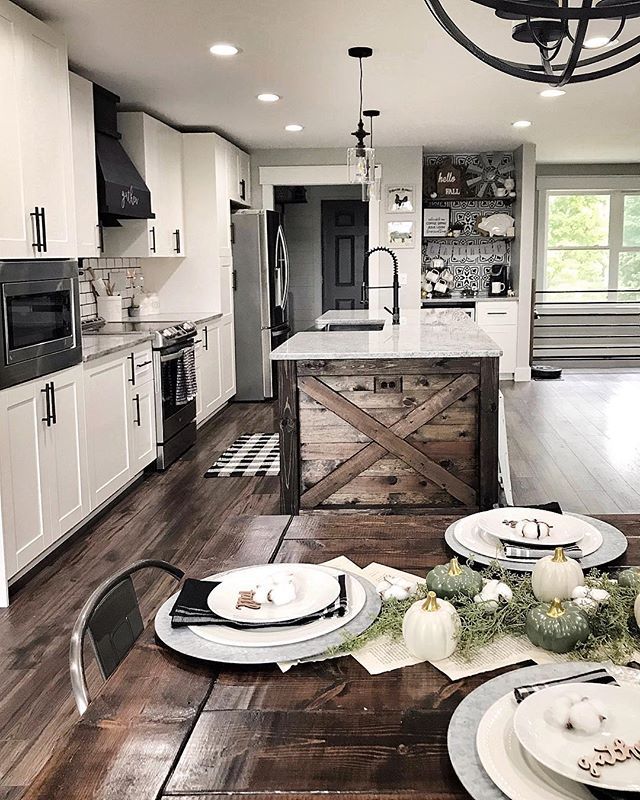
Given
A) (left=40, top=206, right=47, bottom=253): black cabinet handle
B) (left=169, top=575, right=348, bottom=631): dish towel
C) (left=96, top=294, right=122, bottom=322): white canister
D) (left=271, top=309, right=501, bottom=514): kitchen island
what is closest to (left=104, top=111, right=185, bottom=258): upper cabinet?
(left=96, top=294, right=122, bottom=322): white canister

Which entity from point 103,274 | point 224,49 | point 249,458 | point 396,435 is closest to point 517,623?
point 396,435

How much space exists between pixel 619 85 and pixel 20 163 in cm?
413

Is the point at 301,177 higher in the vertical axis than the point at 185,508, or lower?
higher

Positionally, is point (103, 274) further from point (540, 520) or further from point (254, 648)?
point (254, 648)

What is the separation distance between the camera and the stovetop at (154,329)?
5469 millimetres

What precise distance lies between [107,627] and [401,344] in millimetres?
2682

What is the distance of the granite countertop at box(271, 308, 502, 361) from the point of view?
3785mm

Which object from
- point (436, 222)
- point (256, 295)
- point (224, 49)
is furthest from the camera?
point (436, 222)

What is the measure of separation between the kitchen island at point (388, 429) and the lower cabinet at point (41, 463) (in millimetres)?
1027

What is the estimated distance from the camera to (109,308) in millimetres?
6129

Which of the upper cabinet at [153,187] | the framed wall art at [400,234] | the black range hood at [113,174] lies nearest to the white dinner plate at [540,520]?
the black range hood at [113,174]

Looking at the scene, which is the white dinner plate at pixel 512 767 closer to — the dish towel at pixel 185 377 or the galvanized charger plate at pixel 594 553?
the galvanized charger plate at pixel 594 553

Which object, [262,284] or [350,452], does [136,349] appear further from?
[262,284]

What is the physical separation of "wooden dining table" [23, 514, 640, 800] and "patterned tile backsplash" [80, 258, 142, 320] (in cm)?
442
